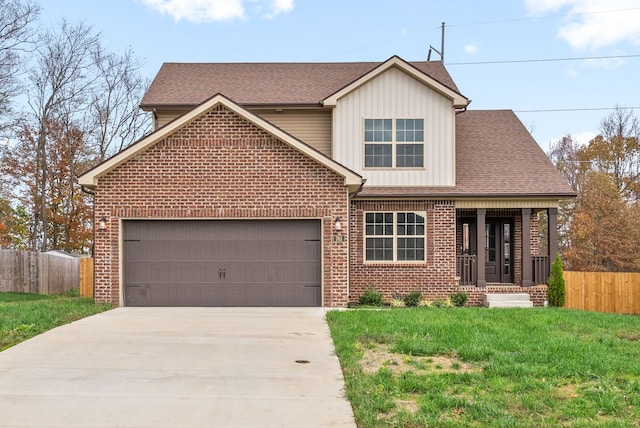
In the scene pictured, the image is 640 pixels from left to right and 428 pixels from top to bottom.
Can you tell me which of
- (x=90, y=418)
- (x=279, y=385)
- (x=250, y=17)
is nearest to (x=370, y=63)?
(x=250, y=17)

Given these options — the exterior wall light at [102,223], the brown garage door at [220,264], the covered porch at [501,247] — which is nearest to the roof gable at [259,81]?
the covered porch at [501,247]

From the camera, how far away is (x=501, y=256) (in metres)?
19.3

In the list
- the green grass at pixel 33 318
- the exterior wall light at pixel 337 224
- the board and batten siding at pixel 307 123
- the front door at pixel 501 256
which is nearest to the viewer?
the green grass at pixel 33 318

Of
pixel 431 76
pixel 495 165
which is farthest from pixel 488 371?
pixel 431 76

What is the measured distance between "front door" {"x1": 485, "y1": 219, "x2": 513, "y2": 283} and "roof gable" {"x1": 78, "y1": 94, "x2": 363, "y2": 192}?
21.8 feet

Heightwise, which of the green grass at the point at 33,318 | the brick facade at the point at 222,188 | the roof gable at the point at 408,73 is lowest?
the green grass at the point at 33,318

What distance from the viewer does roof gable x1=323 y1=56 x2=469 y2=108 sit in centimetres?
1762

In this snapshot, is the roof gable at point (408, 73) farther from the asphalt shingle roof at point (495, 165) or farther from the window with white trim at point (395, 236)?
the window with white trim at point (395, 236)

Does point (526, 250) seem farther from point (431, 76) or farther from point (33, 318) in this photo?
point (33, 318)

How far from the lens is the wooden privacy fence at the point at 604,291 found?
1803 cm

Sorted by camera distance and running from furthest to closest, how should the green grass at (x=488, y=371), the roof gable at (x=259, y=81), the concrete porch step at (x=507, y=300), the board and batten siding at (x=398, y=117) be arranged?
the roof gable at (x=259, y=81), the board and batten siding at (x=398, y=117), the concrete porch step at (x=507, y=300), the green grass at (x=488, y=371)

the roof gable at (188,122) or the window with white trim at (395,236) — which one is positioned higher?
the roof gable at (188,122)

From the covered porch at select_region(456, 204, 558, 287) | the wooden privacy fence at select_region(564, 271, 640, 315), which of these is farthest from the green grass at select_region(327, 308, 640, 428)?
the wooden privacy fence at select_region(564, 271, 640, 315)

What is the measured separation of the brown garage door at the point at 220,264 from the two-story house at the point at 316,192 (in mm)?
28
